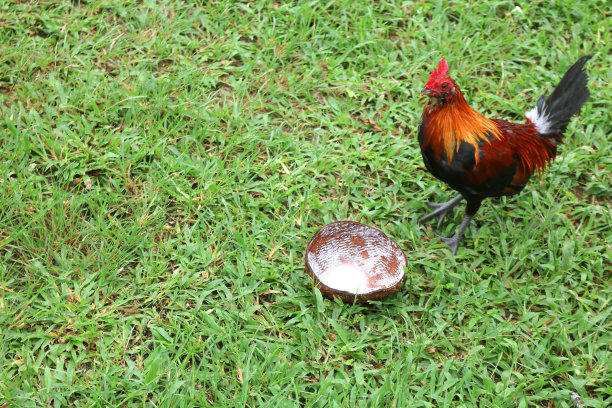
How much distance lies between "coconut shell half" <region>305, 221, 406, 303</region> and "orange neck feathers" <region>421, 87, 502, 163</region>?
0.64m

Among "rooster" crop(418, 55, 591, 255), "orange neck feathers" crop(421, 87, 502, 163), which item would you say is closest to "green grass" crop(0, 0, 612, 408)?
Result: "rooster" crop(418, 55, 591, 255)

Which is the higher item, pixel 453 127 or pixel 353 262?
pixel 453 127

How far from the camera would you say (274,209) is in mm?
3656

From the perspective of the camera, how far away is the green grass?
2.91m

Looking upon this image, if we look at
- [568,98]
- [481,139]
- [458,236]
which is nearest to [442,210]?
[458,236]

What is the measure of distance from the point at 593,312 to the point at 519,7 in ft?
9.79

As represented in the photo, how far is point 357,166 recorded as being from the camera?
13.1 feet

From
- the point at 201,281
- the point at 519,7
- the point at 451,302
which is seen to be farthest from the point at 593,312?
the point at 519,7

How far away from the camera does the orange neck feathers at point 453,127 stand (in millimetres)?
3176

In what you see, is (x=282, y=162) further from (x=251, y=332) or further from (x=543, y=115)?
(x=543, y=115)

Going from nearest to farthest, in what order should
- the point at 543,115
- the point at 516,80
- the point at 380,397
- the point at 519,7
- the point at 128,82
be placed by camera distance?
the point at 380,397 → the point at 543,115 → the point at 128,82 → the point at 516,80 → the point at 519,7

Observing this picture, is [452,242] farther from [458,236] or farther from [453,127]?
[453,127]

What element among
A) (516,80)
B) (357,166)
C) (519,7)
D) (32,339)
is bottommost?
(32,339)

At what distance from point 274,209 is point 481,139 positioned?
1362 millimetres
